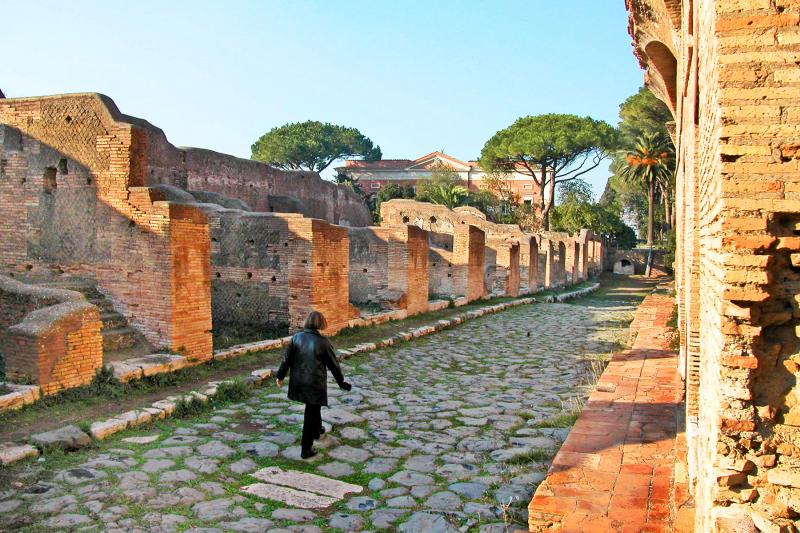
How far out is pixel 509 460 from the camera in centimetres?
536

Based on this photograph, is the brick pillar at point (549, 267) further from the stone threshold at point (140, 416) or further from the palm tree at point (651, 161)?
the palm tree at point (651, 161)

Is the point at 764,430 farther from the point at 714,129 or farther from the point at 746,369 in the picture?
the point at 714,129

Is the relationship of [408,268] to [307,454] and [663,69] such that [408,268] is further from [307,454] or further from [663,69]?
[307,454]

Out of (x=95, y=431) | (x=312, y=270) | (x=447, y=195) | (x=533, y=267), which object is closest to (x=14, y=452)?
(x=95, y=431)

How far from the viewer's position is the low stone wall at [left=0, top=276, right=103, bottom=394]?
6.54 meters

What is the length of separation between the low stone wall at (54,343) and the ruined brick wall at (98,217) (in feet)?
4.59

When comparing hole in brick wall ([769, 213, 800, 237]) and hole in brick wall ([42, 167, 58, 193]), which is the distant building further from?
hole in brick wall ([769, 213, 800, 237])

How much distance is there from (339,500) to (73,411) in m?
3.23

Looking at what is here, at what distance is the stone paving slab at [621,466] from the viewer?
143 inches

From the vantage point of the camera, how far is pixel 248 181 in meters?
20.1

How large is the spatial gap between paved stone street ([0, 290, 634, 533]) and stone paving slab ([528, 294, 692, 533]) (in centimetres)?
36

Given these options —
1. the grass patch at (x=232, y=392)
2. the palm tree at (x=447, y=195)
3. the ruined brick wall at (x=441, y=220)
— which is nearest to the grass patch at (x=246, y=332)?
the grass patch at (x=232, y=392)

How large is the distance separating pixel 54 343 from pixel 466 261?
43.5 feet

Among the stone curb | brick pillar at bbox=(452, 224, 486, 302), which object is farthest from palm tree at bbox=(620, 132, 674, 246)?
the stone curb
